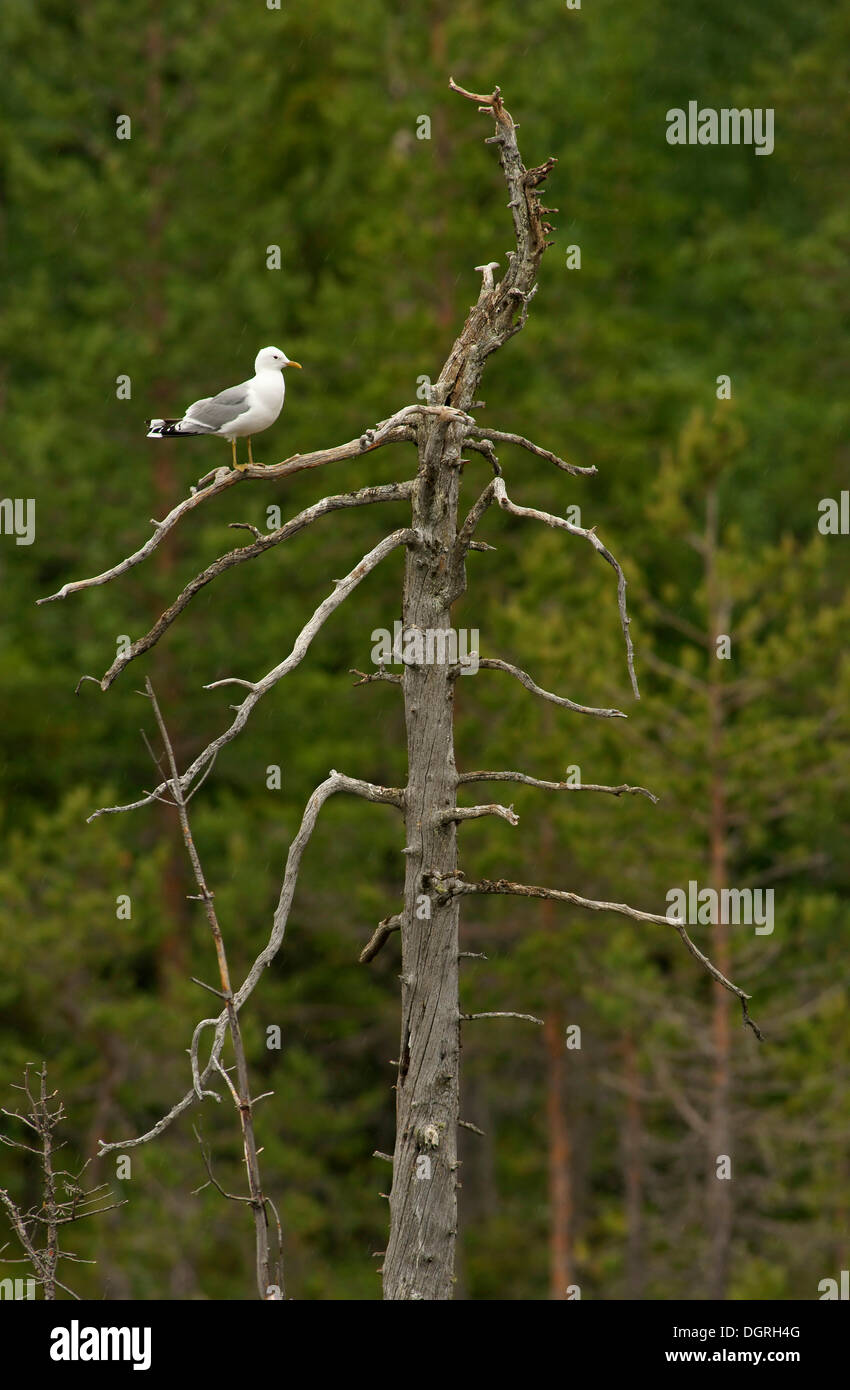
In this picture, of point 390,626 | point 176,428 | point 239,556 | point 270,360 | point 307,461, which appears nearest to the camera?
point 239,556

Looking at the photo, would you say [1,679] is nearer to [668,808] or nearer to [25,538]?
[25,538]

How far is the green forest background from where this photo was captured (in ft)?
50.3

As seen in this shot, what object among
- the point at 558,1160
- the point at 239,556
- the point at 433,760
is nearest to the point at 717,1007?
the point at 558,1160

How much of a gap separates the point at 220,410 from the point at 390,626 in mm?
13103

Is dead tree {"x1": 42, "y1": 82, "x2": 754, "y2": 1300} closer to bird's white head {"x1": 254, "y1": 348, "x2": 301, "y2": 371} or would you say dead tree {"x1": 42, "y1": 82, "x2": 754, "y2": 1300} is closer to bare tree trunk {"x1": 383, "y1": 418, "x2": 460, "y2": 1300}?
bare tree trunk {"x1": 383, "y1": 418, "x2": 460, "y2": 1300}

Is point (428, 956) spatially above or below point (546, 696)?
below

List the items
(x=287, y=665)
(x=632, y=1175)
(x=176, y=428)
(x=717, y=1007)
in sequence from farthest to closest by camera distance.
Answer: (x=632, y=1175), (x=717, y=1007), (x=176, y=428), (x=287, y=665)

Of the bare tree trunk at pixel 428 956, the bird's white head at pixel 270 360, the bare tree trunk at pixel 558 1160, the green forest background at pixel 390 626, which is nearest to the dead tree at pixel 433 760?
the bare tree trunk at pixel 428 956

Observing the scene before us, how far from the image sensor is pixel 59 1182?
16594mm

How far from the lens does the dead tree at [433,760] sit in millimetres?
4766

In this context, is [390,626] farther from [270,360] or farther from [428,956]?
[428,956]

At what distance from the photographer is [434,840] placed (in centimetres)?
492

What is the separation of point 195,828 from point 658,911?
5361 millimetres

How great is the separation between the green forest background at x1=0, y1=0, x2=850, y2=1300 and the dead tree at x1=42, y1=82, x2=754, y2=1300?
1000cm
